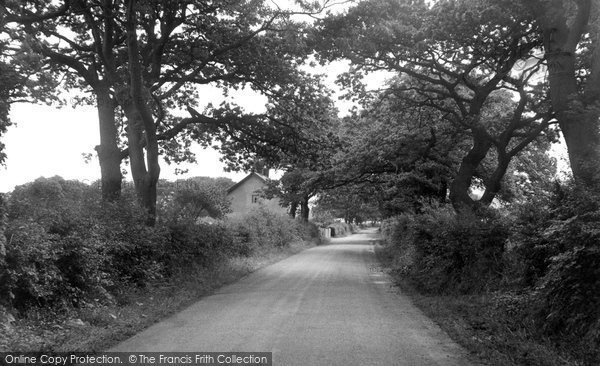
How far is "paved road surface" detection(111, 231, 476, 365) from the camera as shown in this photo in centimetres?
675

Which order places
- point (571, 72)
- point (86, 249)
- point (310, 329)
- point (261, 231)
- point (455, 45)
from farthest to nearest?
point (261, 231), point (455, 45), point (571, 72), point (86, 249), point (310, 329)

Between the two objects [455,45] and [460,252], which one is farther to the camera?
[455,45]

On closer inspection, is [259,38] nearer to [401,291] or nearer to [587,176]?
[401,291]

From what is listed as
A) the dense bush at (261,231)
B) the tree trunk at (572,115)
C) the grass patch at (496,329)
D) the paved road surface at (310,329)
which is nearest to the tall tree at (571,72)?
the tree trunk at (572,115)

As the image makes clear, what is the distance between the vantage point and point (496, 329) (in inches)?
316

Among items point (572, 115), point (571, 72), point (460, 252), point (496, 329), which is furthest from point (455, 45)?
point (496, 329)

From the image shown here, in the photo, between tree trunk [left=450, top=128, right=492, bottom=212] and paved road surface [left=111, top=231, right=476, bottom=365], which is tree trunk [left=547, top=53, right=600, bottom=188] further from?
paved road surface [left=111, top=231, right=476, bottom=365]

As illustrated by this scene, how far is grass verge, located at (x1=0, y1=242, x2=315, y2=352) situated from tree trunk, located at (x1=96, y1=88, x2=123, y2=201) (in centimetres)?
512

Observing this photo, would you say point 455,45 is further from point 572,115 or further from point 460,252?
point 460,252

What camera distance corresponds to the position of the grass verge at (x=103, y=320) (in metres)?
6.72

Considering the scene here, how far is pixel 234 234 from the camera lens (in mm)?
22031

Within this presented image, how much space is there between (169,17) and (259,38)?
10.1 ft

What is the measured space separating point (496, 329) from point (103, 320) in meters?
6.70

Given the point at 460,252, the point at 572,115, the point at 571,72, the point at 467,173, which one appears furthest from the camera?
the point at 467,173
